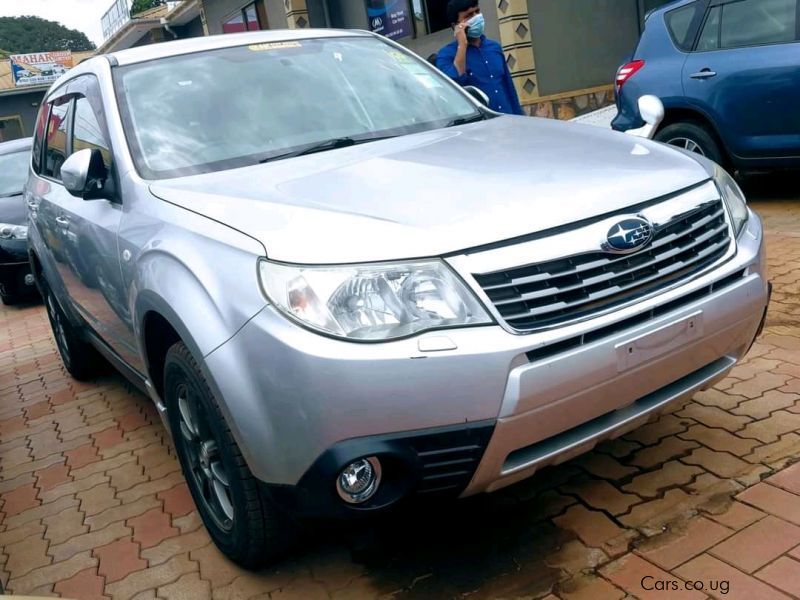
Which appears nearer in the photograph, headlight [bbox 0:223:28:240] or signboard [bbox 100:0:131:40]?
headlight [bbox 0:223:28:240]

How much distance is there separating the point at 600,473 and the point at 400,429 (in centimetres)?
121

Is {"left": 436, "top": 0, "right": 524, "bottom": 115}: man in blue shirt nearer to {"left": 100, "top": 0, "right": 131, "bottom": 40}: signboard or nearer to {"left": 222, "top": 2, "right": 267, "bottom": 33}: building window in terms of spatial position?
{"left": 222, "top": 2, "right": 267, "bottom": 33}: building window

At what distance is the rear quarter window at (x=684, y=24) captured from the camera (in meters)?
6.66

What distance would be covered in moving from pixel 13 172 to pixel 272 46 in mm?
7153

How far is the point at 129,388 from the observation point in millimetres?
5086

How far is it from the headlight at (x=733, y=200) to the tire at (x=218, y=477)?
168 centimetres

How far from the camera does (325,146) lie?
10.5 feet

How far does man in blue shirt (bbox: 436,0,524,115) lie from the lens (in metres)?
5.62

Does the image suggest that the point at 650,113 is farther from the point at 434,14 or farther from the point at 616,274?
the point at 434,14

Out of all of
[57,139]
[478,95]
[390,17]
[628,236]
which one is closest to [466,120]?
[478,95]

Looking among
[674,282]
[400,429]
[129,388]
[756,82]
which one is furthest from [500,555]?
[756,82]

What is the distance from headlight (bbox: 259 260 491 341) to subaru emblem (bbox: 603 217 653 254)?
0.45 m

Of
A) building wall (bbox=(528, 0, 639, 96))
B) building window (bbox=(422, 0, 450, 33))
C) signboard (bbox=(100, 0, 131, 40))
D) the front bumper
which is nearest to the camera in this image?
the front bumper

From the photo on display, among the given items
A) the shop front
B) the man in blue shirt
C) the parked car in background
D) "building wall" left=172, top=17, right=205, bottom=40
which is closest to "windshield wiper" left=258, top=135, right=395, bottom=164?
the man in blue shirt
